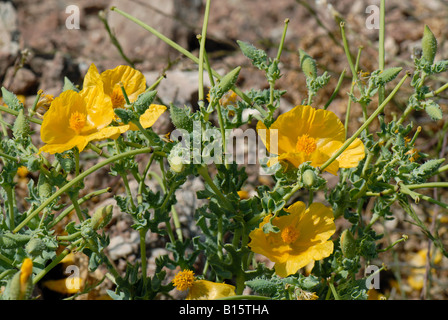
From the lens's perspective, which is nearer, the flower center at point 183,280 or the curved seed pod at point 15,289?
the curved seed pod at point 15,289

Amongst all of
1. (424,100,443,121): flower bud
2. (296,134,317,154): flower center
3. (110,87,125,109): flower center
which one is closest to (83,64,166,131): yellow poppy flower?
(110,87,125,109): flower center

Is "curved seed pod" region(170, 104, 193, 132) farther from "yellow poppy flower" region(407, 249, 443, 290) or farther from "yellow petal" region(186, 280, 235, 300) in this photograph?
"yellow poppy flower" region(407, 249, 443, 290)

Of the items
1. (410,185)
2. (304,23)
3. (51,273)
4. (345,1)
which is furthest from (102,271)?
(345,1)

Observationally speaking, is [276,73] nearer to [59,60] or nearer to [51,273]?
[51,273]

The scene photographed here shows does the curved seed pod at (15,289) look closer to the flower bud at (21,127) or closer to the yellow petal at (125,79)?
the flower bud at (21,127)

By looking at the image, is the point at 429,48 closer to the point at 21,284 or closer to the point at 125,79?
the point at 125,79

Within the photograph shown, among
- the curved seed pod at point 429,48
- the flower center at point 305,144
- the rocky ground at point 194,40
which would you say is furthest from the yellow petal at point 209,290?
the rocky ground at point 194,40

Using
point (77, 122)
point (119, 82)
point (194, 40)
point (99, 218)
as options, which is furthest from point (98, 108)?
point (194, 40)
